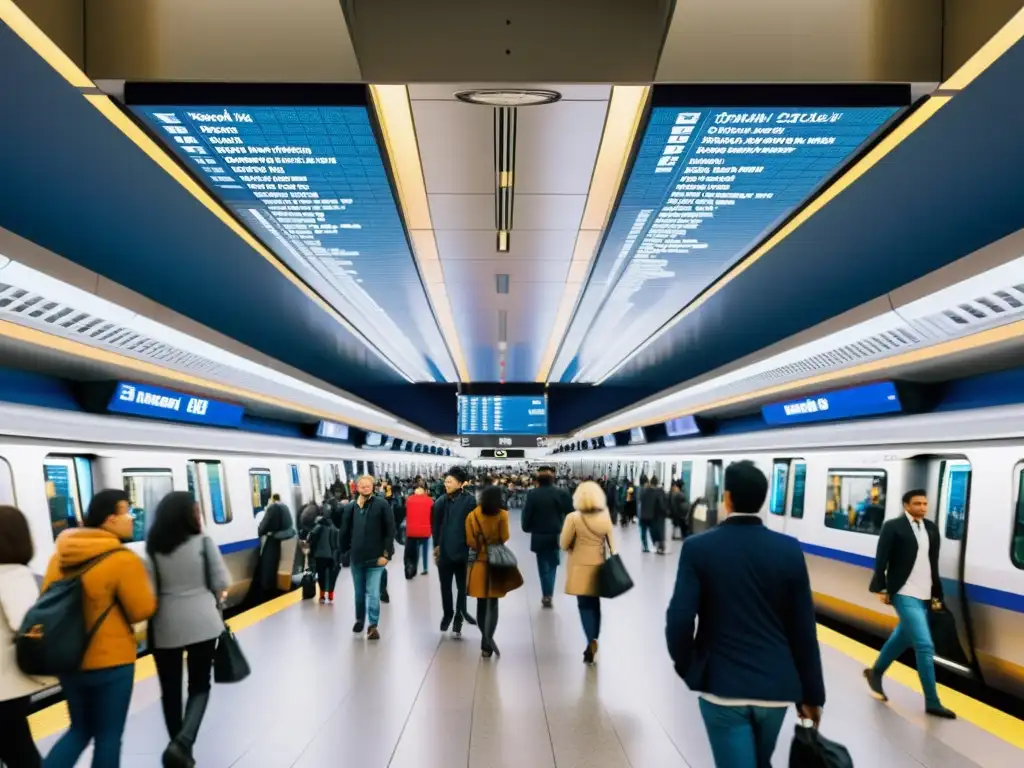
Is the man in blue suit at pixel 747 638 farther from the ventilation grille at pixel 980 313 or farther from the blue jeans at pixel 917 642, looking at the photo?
the blue jeans at pixel 917 642

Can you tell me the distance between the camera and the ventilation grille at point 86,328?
5230mm

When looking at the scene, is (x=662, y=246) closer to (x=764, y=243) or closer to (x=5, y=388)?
(x=764, y=243)

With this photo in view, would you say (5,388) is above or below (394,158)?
below

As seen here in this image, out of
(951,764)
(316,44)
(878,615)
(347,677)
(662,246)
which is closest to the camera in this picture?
(316,44)

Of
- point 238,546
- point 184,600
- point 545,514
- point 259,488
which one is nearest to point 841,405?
point 545,514

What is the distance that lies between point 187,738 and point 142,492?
16.4 ft

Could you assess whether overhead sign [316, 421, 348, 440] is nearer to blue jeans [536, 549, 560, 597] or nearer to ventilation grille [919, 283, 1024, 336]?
blue jeans [536, 549, 560, 597]

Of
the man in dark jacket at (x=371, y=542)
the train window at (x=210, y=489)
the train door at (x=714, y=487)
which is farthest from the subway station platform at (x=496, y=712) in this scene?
the train door at (x=714, y=487)

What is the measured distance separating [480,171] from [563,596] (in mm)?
9092

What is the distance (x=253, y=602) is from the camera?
14562mm

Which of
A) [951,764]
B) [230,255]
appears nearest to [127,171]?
[230,255]

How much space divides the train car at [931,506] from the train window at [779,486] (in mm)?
17

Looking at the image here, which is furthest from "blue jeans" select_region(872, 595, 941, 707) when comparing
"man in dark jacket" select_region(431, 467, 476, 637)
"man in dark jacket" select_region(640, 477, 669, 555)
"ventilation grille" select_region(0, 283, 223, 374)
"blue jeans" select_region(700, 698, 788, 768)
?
"man in dark jacket" select_region(640, 477, 669, 555)

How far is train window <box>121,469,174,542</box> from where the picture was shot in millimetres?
9355
